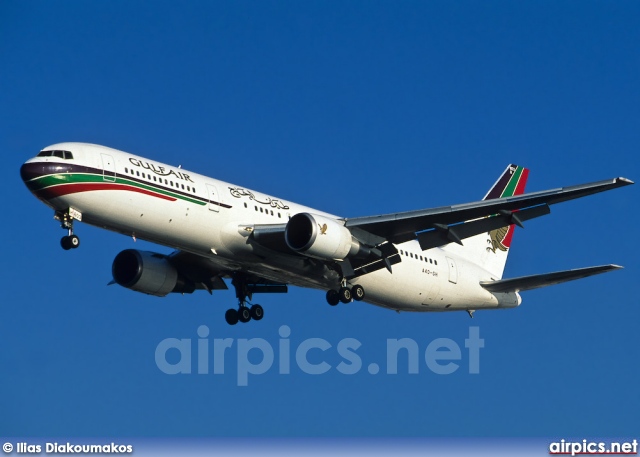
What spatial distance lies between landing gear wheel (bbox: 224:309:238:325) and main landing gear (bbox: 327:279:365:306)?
5304 millimetres

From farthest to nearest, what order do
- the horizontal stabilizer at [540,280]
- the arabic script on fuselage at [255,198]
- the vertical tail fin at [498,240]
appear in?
the vertical tail fin at [498,240], the horizontal stabilizer at [540,280], the arabic script on fuselage at [255,198]

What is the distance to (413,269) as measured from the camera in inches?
1951

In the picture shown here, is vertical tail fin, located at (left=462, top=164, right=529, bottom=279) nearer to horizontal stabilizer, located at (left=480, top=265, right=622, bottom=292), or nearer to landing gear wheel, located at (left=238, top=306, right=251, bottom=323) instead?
horizontal stabilizer, located at (left=480, top=265, right=622, bottom=292)

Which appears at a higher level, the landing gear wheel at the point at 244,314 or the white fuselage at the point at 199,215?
the white fuselage at the point at 199,215

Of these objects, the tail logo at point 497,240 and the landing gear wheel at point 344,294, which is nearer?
the landing gear wheel at point 344,294

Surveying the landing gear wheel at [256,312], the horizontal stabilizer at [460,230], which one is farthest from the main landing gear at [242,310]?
the horizontal stabilizer at [460,230]

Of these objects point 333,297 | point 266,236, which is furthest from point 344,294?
point 266,236

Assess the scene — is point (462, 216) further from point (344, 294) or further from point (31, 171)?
point (31, 171)

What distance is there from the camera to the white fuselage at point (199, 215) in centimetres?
4125

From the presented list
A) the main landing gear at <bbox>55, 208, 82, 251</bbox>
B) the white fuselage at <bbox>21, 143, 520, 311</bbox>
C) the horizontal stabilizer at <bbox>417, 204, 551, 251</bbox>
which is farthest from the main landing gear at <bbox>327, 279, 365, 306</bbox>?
the main landing gear at <bbox>55, 208, 82, 251</bbox>

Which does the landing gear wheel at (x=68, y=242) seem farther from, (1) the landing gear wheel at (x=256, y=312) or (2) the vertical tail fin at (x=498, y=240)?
(2) the vertical tail fin at (x=498, y=240)

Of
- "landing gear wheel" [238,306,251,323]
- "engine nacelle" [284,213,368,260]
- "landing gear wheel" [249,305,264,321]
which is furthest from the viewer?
"landing gear wheel" [249,305,264,321]

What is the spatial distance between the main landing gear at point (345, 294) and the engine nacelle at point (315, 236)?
2743mm

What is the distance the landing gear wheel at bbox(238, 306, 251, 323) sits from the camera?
168ft
